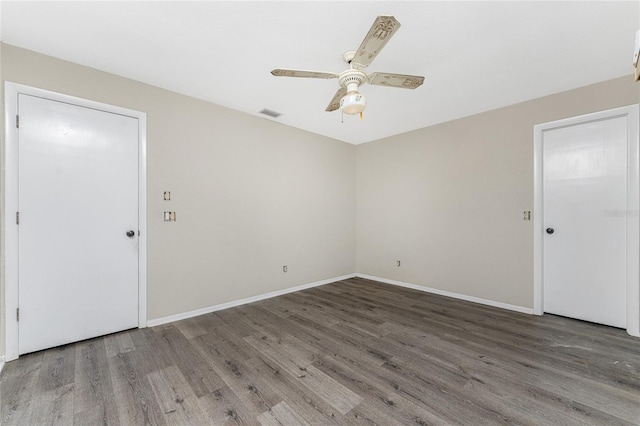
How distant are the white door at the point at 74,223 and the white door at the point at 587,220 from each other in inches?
198

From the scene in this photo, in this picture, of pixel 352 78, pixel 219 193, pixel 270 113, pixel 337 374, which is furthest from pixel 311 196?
pixel 337 374

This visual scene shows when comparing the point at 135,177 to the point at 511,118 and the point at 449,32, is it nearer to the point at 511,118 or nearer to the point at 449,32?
the point at 449,32

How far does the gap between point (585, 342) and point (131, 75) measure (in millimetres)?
5397

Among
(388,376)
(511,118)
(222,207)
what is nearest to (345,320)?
(388,376)

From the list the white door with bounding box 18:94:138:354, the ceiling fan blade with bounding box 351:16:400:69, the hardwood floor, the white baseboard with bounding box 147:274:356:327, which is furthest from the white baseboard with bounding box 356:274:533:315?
the white door with bounding box 18:94:138:354

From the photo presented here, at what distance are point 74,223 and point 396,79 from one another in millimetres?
3303

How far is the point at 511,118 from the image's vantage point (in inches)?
138

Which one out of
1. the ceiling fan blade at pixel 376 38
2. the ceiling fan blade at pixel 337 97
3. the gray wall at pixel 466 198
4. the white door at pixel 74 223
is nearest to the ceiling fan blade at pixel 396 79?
the ceiling fan blade at pixel 376 38

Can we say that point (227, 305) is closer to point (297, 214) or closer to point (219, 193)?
point (219, 193)

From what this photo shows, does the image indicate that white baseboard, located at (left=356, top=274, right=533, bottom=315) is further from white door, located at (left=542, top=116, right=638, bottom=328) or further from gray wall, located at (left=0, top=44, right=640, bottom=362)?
white door, located at (left=542, top=116, right=638, bottom=328)

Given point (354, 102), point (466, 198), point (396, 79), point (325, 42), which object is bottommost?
point (466, 198)

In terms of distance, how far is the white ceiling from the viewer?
6.08 ft

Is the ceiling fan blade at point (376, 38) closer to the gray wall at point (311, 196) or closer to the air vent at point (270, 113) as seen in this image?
the air vent at point (270, 113)

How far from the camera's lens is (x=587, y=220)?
3.07 meters
